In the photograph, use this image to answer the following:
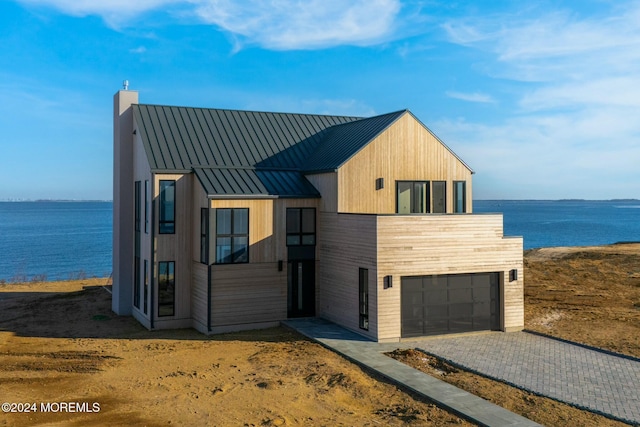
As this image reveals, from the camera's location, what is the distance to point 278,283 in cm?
1895

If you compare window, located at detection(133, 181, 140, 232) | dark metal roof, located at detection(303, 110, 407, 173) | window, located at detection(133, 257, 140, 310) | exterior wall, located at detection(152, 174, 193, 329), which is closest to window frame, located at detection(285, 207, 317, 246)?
dark metal roof, located at detection(303, 110, 407, 173)

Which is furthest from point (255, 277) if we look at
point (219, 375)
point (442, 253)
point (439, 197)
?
point (439, 197)

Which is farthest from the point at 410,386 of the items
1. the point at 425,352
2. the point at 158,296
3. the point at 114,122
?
the point at 114,122

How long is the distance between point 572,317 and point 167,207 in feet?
52.6

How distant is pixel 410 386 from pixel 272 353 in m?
4.64

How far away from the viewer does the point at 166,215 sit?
62.6 feet

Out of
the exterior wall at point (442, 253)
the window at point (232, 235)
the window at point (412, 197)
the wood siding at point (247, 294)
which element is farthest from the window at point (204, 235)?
the window at point (412, 197)

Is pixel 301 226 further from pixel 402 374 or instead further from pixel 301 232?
pixel 402 374

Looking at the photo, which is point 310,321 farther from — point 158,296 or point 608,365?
point 608,365

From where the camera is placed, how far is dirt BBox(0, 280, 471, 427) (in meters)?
10.5

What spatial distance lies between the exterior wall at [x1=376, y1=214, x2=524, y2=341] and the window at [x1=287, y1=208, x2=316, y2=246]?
402 cm

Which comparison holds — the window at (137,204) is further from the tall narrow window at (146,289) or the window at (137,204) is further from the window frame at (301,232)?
the window frame at (301,232)

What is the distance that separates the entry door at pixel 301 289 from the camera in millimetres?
19281

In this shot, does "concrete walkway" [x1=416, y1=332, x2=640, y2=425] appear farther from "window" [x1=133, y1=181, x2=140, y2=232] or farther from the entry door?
"window" [x1=133, y1=181, x2=140, y2=232]
